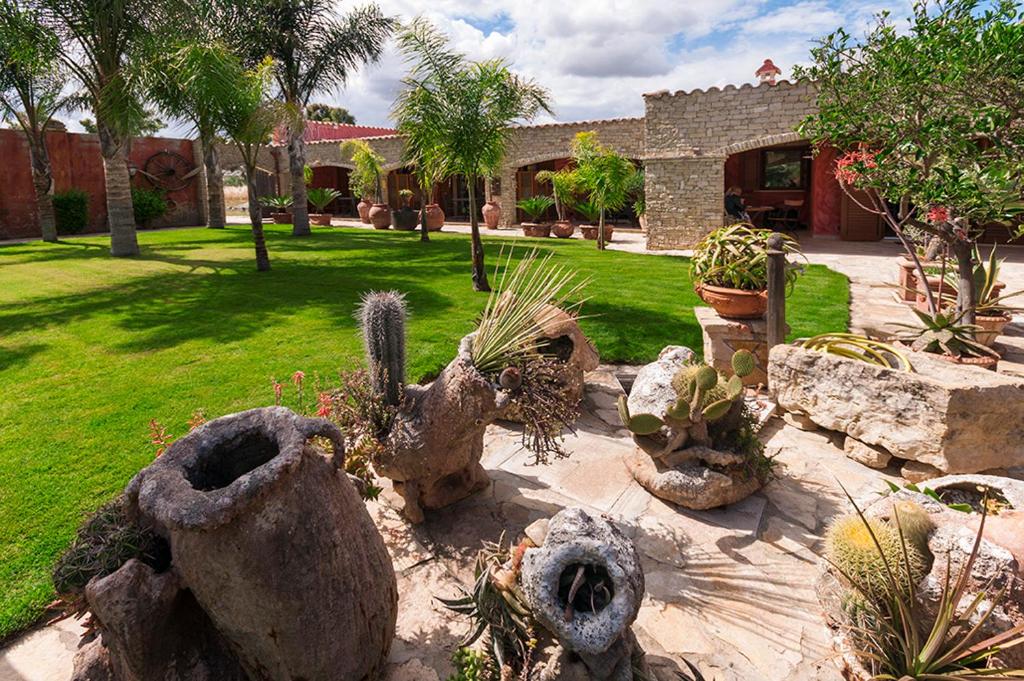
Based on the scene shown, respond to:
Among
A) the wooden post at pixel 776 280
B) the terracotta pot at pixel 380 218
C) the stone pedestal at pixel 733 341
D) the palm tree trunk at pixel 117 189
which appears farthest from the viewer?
the terracotta pot at pixel 380 218

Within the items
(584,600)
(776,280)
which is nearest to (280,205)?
(776,280)

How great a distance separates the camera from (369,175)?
2038 centimetres

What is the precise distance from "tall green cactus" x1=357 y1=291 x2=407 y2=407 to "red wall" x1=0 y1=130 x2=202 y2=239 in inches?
852

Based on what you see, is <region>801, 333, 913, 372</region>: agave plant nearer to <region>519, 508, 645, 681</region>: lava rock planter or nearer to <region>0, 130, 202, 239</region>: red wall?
<region>519, 508, 645, 681</region>: lava rock planter

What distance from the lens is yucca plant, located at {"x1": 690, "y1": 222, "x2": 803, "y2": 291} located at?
5328mm

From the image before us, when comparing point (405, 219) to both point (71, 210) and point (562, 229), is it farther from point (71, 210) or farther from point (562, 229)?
point (71, 210)

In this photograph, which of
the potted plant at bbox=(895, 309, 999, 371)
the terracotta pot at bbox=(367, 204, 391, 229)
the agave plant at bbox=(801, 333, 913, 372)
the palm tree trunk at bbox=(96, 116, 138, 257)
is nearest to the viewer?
the agave plant at bbox=(801, 333, 913, 372)

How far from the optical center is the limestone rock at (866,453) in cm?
417

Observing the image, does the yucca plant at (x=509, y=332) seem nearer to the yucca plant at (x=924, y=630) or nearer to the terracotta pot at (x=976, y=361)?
the yucca plant at (x=924, y=630)

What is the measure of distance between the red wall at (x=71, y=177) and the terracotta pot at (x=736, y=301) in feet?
72.5

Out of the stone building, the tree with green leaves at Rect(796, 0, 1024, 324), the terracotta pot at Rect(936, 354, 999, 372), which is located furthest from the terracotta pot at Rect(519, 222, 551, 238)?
the terracotta pot at Rect(936, 354, 999, 372)

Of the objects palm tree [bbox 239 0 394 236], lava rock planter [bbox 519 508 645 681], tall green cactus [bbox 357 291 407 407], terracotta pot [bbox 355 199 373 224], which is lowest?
lava rock planter [bbox 519 508 645 681]

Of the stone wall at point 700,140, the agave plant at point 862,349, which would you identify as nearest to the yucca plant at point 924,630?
the agave plant at point 862,349

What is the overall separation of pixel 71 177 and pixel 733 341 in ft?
75.0
